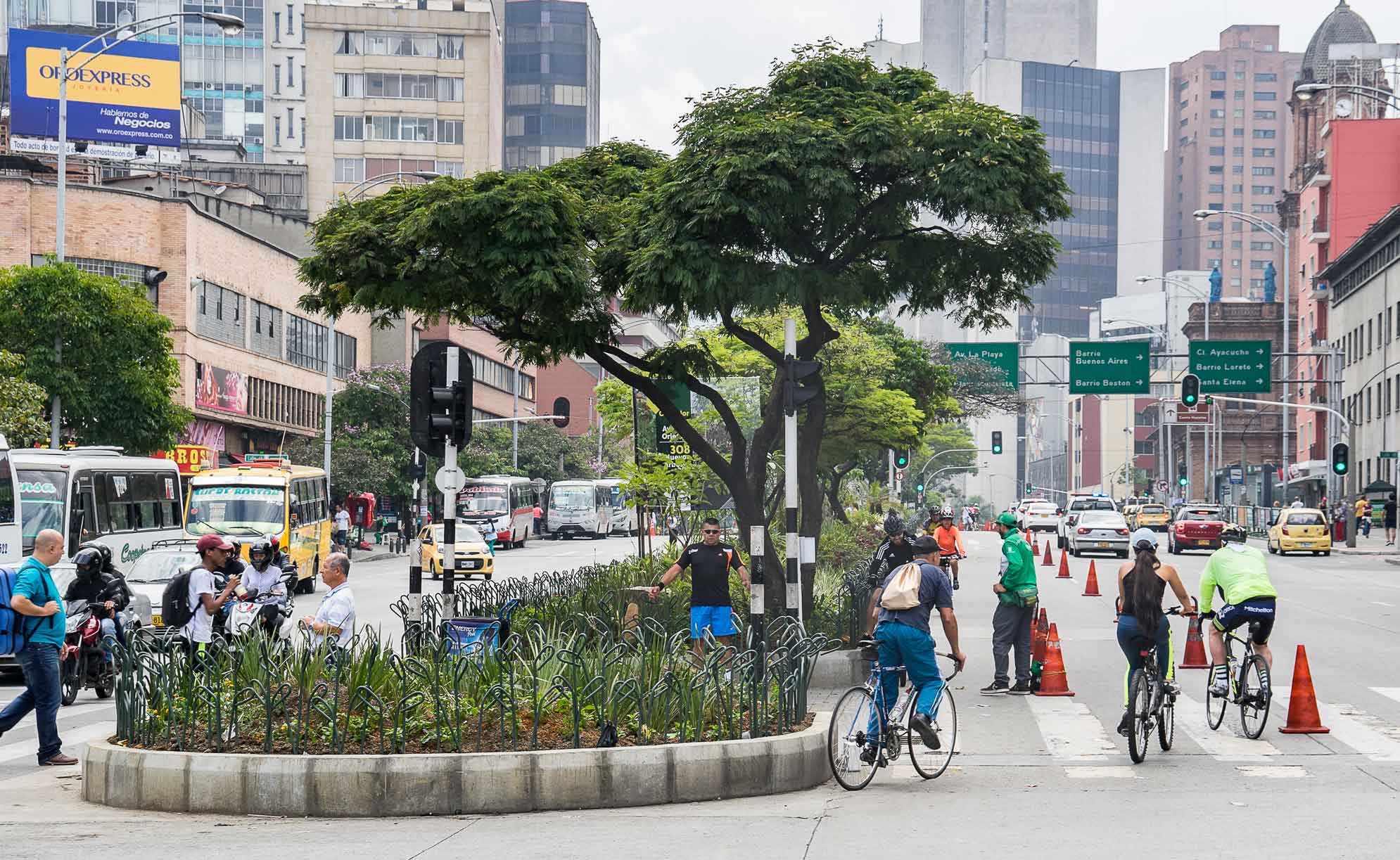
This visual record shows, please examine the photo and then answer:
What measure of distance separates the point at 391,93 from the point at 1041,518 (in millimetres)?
48549

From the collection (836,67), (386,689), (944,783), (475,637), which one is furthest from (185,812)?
(836,67)

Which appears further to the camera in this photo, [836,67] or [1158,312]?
[1158,312]

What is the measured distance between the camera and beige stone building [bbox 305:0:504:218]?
342ft

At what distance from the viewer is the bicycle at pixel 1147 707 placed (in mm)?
12648

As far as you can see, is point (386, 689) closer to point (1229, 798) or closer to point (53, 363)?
point (1229, 798)

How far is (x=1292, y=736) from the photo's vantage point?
14477 mm

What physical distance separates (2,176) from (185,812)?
50967 millimetres

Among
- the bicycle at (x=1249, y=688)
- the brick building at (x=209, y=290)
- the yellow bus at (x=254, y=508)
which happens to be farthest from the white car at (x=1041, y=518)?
the bicycle at (x=1249, y=688)

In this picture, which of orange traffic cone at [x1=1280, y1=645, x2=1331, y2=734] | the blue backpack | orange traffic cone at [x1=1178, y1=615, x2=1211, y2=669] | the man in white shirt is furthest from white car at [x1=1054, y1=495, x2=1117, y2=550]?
the blue backpack

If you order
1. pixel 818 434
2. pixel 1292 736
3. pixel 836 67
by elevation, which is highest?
pixel 836 67

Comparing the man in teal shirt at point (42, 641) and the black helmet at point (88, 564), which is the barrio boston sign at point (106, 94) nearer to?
the black helmet at point (88, 564)

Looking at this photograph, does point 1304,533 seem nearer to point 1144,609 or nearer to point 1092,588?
point 1092,588

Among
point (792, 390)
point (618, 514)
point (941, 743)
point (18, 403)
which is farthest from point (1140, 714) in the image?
point (618, 514)

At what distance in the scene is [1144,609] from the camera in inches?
517
